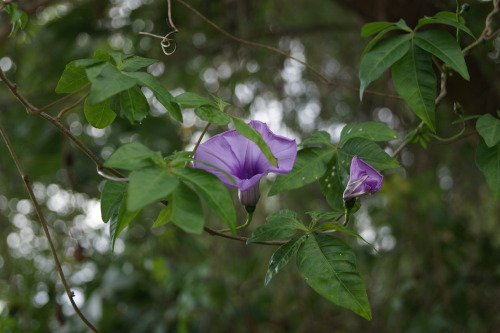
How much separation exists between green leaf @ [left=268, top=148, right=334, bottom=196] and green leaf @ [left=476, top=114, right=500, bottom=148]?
31cm

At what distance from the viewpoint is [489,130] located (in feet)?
3.67

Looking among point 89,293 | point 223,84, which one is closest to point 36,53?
point 223,84

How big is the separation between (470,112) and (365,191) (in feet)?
3.27

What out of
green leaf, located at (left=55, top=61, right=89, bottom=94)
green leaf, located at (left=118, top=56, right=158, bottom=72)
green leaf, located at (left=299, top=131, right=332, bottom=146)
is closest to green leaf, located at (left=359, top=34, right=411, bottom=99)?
green leaf, located at (left=299, top=131, right=332, bottom=146)

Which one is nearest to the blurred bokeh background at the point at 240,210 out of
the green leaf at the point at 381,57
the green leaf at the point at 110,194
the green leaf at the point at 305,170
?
the green leaf at the point at 381,57

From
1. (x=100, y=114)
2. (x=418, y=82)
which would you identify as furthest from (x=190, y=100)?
(x=418, y=82)

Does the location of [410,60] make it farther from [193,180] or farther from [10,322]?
[10,322]

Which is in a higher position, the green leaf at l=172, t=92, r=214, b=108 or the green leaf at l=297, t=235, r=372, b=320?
the green leaf at l=172, t=92, r=214, b=108

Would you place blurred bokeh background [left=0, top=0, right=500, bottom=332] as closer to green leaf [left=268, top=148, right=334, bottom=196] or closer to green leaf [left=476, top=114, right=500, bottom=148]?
green leaf [left=476, top=114, right=500, bottom=148]

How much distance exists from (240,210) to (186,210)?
250 centimetres

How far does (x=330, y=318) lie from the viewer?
338 cm

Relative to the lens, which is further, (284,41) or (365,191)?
(284,41)

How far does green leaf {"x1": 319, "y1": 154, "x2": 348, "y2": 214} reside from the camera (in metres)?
1.12

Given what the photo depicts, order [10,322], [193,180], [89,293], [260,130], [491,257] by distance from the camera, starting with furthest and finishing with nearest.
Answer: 1. [89,293]
2. [491,257]
3. [10,322]
4. [260,130]
5. [193,180]
